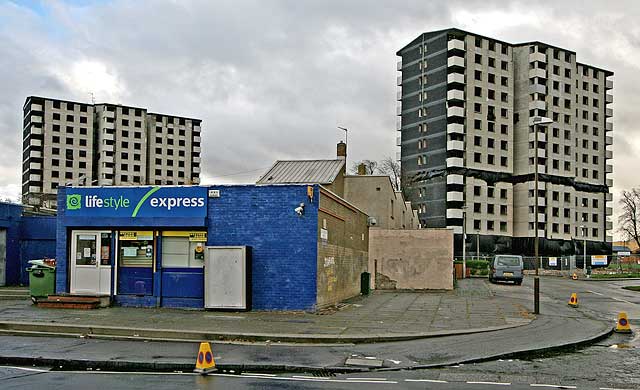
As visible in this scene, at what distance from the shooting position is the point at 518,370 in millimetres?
12172

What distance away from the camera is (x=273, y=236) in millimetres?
20578

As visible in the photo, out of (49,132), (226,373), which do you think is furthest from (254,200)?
(49,132)

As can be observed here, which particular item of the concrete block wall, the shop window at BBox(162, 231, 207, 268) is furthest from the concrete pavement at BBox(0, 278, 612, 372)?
the shop window at BBox(162, 231, 207, 268)

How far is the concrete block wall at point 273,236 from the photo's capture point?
2036cm

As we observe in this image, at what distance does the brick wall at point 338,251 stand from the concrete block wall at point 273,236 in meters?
0.47

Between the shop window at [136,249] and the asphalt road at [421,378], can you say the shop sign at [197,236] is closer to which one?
the shop window at [136,249]

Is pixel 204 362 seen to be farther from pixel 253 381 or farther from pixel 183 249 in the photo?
pixel 183 249

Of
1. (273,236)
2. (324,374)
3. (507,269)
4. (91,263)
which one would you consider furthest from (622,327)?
(507,269)

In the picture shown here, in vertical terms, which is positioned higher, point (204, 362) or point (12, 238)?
point (12, 238)

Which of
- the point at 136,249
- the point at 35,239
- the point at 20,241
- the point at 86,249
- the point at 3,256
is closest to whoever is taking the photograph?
the point at 136,249

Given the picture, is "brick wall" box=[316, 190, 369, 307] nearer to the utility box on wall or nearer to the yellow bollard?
the utility box on wall

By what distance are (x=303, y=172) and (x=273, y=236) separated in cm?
1614

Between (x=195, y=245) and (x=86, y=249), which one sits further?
(x=86, y=249)

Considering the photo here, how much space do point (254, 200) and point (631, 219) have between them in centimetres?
10255
